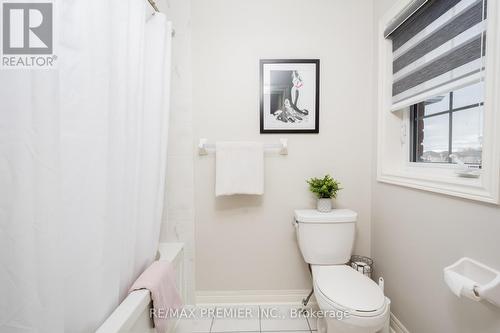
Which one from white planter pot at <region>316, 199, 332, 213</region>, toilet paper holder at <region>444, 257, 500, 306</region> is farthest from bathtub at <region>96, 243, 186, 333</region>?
toilet paper holder at <region>444, 257, 500, 306</region>

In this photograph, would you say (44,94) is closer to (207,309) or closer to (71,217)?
(71,217)

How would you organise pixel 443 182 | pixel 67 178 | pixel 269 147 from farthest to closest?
pixel 269 147
pixel 443 182
pixel 67 178

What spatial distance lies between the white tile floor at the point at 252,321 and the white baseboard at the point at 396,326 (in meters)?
0.46

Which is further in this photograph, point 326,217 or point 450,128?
point 326,217

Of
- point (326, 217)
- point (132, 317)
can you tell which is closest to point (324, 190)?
point (326, 217)

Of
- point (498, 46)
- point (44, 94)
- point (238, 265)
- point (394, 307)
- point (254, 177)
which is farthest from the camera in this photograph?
point (238, 265)

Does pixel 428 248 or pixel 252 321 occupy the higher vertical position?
pixel 428 248

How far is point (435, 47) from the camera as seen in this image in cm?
104

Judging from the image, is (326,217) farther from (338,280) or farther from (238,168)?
(238,168)

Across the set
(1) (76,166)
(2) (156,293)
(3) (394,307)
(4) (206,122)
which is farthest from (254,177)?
(3) (394,307)

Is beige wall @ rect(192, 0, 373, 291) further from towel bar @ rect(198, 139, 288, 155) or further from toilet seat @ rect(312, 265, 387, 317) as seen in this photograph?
toilet seat @ rect(312, 265, 387, 317)

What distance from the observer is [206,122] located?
150cm

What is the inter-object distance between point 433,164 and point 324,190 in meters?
0.58

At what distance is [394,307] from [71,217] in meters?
1.70
